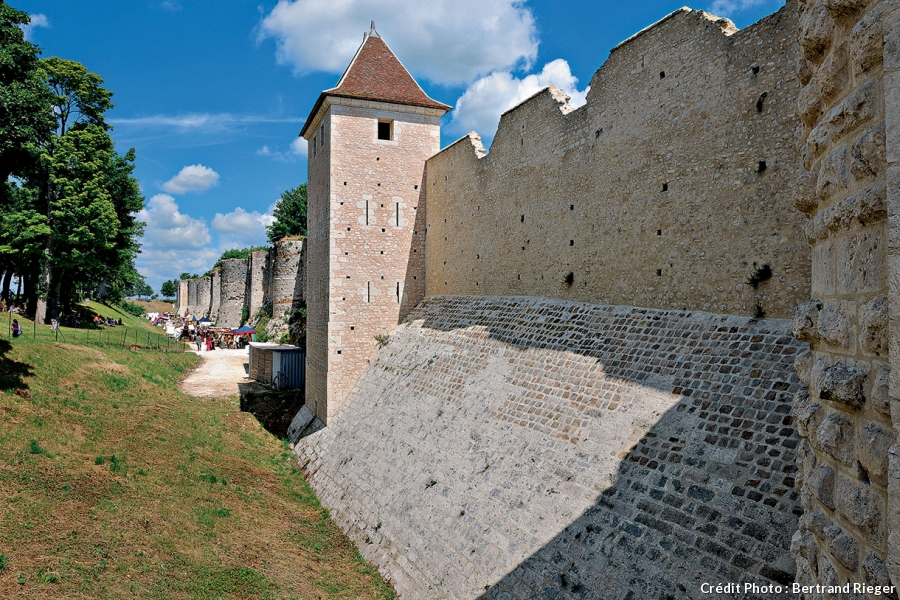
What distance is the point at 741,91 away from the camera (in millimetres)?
7262

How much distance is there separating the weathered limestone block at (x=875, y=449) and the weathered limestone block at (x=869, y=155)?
2.95 feet

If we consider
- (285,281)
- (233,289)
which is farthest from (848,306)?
(233,289)

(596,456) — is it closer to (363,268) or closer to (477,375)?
(477,375)

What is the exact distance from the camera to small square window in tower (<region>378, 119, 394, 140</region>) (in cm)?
1581

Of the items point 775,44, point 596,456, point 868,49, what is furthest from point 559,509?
point 775,44

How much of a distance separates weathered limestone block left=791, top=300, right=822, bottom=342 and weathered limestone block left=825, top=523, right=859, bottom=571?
798 millimetres

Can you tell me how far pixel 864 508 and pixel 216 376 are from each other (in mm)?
22685

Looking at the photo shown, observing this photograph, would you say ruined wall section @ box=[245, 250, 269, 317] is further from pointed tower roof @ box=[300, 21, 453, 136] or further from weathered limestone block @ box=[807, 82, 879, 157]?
weathered limestone block @ box=[807, 82, 879, 157]

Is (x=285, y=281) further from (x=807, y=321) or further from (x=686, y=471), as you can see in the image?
(x=807, y=321)

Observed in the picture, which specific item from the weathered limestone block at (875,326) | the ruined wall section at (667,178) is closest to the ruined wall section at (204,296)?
the ruined wall section at (667,178)

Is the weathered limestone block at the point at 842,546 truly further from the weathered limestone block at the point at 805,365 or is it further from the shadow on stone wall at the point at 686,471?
the shadow on stone wall at the point at 686,471

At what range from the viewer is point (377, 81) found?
52.5ft

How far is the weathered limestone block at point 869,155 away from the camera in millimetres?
1883

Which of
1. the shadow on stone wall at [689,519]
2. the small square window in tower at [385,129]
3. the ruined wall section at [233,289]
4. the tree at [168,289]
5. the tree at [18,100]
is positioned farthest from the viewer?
the tree at [168,289]
